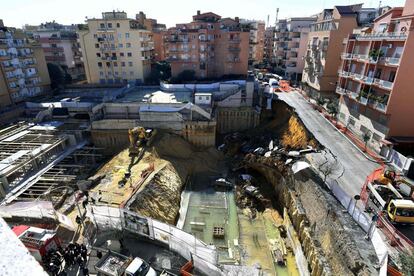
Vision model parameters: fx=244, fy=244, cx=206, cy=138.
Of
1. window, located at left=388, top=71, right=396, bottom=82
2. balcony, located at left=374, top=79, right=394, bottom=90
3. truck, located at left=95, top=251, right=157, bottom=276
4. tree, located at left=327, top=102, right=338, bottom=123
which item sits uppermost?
window, located at left=388, top=71, right=396, bottom=82

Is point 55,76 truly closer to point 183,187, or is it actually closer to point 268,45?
point 183,187

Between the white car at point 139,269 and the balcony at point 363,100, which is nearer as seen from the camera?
the white car at point 139,269

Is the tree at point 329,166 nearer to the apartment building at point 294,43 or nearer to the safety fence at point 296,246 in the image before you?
the safety fence at point 296,246

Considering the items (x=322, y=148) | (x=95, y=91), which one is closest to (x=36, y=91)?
(x=95, y=91)

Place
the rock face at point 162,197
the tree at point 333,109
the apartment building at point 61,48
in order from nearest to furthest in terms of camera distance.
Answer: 1. the rock face at point 162,197
2. the tree at point 333,109
3. the apartment building at point 61,48

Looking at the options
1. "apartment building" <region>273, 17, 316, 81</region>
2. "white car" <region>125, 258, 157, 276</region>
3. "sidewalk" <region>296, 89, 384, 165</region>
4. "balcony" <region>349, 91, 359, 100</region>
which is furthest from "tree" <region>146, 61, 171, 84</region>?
"white car" <region>125, 258, 157, 276</region>

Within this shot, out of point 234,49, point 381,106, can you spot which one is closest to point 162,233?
point 381,106

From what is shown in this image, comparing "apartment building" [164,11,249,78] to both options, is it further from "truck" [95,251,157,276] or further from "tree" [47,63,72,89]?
"truck" [95,251,157,276]

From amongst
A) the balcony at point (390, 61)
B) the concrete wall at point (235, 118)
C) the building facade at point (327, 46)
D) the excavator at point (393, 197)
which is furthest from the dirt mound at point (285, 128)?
the balcony at point (390, 61)
